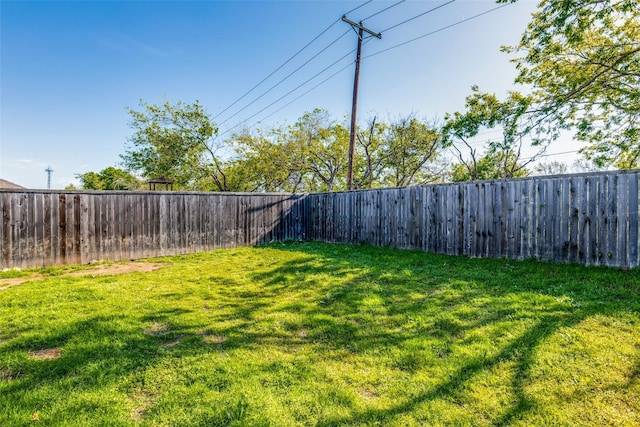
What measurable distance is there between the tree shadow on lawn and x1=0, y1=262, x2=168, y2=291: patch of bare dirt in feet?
9.02

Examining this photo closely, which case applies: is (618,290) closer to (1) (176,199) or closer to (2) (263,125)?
(1) (176,199)

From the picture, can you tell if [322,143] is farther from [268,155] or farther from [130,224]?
[130,224]

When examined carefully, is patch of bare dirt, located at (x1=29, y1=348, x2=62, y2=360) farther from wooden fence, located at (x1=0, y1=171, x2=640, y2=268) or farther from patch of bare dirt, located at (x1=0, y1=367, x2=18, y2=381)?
wooden fence, located at (x1=0, y1=171, x2=640, y2=268)

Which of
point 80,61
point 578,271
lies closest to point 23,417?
point 578,271

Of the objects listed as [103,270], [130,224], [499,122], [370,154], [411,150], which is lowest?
[103,270]

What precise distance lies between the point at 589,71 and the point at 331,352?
33.4 feet

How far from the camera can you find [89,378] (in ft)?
6.53

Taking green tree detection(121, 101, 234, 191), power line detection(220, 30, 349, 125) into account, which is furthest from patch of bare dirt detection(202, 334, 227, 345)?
green tree detection(121, 101, 234, 191)

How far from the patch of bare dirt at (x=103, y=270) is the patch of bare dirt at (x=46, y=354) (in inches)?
124

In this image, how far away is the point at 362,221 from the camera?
806cm

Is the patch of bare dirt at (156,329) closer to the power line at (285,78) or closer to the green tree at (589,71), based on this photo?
the green tree at (589,71)

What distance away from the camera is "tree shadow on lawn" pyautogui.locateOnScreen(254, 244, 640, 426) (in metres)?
1.88

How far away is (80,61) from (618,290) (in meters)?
15.6

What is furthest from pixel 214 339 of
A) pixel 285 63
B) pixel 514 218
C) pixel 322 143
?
pixel 322 143
